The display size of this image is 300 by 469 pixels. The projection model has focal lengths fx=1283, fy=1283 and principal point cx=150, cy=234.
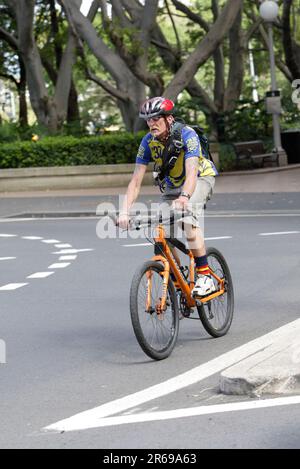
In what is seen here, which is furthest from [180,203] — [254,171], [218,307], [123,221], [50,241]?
[254,171]

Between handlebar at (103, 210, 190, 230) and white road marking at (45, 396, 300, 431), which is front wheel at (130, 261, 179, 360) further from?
white road marking at (45, 396, 300, 431)

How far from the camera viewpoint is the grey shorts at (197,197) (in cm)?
910

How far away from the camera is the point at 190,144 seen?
349 inches

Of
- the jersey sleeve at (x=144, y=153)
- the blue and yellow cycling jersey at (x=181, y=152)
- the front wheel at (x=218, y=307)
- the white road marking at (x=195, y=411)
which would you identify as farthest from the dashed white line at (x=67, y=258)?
the white road marking at (x=195, y=411)

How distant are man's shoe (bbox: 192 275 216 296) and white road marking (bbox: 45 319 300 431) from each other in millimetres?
489

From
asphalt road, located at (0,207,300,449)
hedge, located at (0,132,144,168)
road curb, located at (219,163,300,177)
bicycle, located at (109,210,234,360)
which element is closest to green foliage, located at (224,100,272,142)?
road curb, located at (219,163,300,177)

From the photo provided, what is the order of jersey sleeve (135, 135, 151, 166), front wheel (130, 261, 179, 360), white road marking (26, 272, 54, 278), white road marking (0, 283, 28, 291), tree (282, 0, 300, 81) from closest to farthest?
front wheel (130, 261, 179, 360)
jersey sleeve (135, 135, 151, 166)
white road marking (0, 283, 28, 291)
white road marking (26, 272, 54, 278)
tree (282, 0, 300, 81)

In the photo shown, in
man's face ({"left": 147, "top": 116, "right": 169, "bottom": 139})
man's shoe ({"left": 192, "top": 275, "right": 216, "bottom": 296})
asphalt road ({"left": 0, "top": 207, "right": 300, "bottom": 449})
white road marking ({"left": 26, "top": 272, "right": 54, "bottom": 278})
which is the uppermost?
man's face ({"left": 147, "top": 116, "right": 169, "bottom": 139})

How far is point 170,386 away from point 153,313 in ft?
3.39

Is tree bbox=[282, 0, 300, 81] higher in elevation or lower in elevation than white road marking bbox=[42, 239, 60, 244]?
higher

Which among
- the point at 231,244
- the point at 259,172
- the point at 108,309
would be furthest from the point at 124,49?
the point at 108,309

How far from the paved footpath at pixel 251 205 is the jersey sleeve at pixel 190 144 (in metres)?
1.39

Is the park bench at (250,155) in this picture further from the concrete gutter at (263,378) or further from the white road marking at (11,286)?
the concrete gutter at (263,378)

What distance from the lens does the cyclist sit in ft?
28.7
